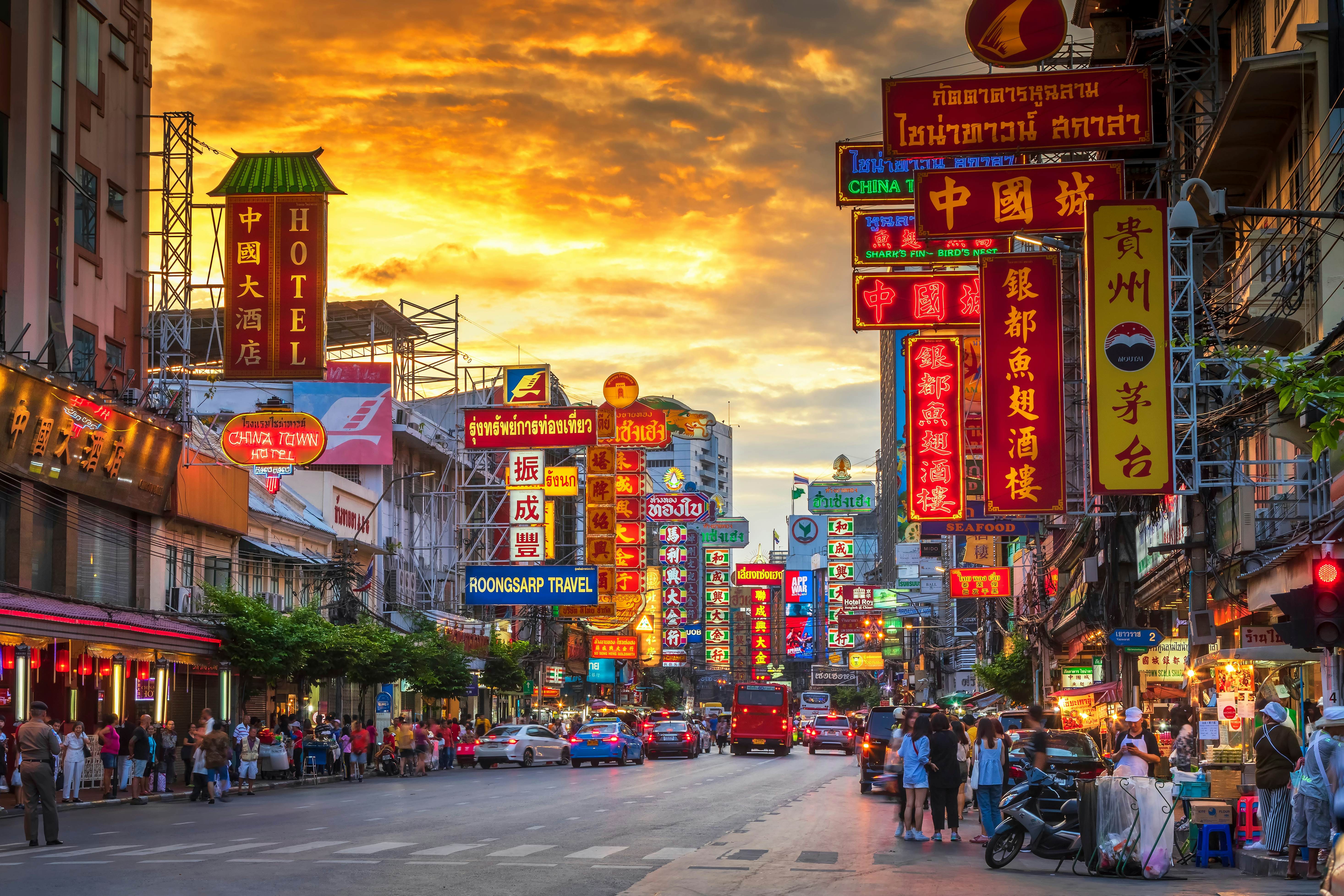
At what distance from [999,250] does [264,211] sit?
17.5 meters

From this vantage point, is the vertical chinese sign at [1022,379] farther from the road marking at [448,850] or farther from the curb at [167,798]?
the curb at [167,798]

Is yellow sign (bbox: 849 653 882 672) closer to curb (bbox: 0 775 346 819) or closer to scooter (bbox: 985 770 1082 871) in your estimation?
curb (bbox: 0 775 346 819)

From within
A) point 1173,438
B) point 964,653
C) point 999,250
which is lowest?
point 964,653

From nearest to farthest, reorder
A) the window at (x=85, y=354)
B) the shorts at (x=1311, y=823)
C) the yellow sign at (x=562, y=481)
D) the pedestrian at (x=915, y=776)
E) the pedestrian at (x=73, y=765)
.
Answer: the shorts at (x=1311, y=823) → the pedestrian at (x=915, y=776) → the pedestrian at (x=73, y=765) → the window at (x=85, y=354) → the yellow sign at (x=562, y=481)

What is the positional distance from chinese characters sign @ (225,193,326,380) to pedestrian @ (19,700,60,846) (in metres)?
14.9

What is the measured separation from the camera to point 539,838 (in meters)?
20.6

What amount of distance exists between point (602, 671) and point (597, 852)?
94.6 metres

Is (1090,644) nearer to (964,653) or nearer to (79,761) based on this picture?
(79,761)

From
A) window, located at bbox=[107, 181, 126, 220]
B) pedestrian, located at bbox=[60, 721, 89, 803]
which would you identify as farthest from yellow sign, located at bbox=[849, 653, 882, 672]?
pedestrian, located at bbox=[60, 721, 89, 803]

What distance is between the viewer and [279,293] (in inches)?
1339

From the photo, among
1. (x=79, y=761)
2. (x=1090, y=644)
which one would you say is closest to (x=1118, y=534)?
(x=1090, y=644)

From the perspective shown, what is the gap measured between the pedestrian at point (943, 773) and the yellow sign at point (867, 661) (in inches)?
4122

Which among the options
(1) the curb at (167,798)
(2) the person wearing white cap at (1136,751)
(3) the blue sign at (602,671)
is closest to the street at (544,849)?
(1) the curb at (167,798)

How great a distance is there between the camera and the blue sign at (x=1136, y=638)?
3494cm
